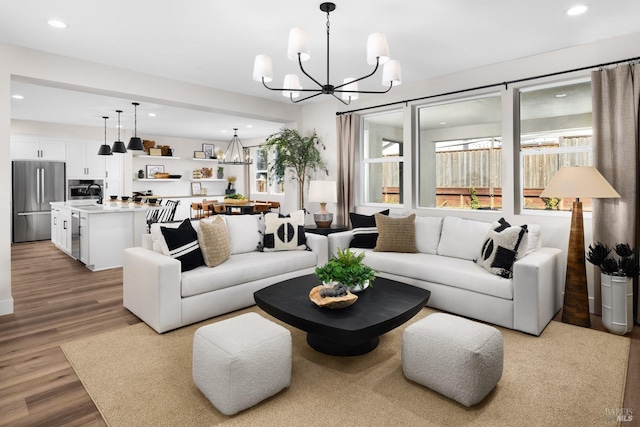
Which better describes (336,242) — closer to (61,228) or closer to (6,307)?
(6,307)

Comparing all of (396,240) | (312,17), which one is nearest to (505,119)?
(396,240)

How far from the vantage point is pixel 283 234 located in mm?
4156

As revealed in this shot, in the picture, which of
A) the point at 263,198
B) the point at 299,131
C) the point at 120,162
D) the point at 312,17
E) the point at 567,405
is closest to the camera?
A: the point at 567,405

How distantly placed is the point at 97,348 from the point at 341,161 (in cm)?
396

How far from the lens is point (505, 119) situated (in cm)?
411

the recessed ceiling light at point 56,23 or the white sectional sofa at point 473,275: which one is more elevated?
the recessed ceiling light at point 56,23

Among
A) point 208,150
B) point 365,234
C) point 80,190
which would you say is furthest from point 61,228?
point 365,234

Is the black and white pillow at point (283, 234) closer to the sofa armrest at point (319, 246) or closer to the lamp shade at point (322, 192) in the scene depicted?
the sofa armrest at point (319, 246)

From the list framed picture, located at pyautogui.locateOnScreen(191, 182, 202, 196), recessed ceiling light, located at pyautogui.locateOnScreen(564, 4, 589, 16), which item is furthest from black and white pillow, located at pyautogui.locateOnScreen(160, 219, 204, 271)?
framed picture, located at pyautogui.locateOnScreen(191, 182, 202, 196)

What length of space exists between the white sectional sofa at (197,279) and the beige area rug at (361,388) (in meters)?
0.26

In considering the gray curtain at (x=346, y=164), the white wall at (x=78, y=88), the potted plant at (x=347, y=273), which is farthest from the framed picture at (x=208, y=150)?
the potted plant at (x=347, y=273)

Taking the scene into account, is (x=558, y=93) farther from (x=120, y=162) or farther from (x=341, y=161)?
(x=120, y=162)

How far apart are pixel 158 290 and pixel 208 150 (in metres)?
8.67

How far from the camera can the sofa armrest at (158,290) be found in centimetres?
296
